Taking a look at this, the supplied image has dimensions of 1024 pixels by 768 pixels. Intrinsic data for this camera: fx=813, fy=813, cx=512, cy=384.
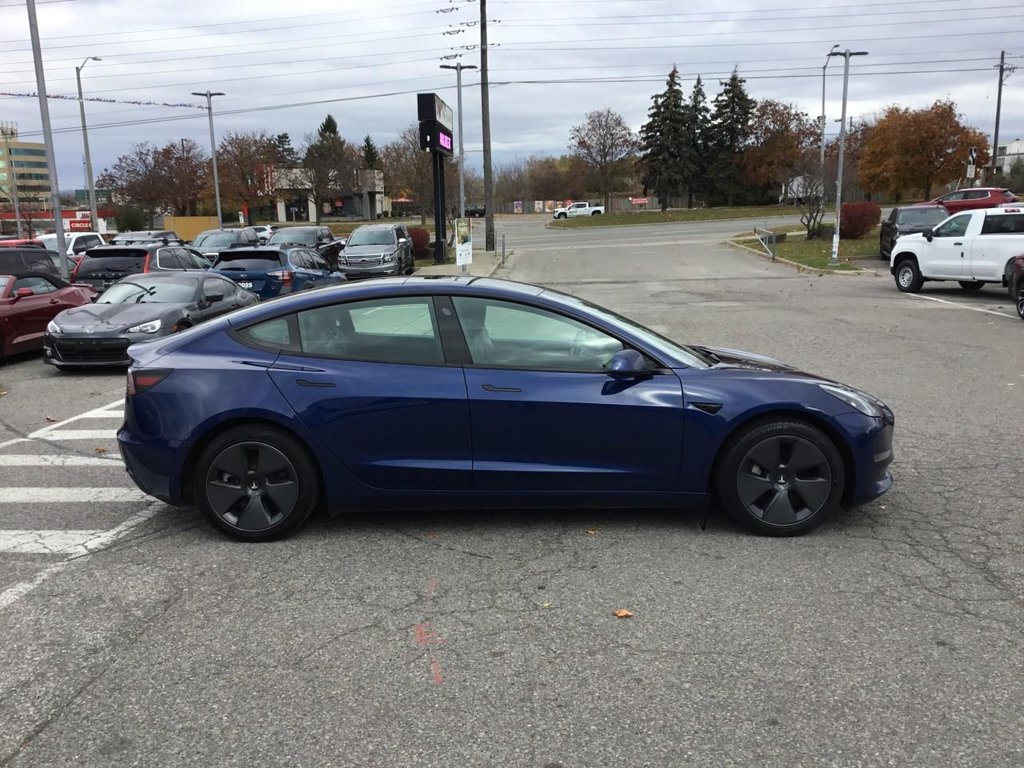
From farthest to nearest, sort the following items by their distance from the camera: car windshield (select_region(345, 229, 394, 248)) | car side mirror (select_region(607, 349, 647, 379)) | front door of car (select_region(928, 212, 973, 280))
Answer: car windshield (select_region(345, 229, 394, 248)) → front door of car (select_region(928, 212, 973, 280)) → car side mirror (select_region(607, 349, 647, 379))

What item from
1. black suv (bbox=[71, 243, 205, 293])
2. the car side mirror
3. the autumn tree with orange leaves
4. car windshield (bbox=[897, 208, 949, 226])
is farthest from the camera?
the autumn tree with orange leaves

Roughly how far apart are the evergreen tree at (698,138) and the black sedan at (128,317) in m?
70.0

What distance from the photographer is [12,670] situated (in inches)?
134

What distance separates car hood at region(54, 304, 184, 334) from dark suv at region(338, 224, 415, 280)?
516 inches

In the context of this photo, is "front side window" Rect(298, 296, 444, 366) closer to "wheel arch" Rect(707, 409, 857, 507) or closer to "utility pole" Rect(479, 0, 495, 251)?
"wheel arch" Rect(707, 409, 857, 507)

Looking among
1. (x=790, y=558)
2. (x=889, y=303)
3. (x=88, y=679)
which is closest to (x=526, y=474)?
(x=790, y=558)

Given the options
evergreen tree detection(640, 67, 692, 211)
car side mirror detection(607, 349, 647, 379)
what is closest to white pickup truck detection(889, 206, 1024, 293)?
car side mirror detection(607, 349, 647, 379)

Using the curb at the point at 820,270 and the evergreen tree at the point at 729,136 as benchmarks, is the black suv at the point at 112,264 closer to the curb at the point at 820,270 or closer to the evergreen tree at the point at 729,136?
the curb at the point at 820,270

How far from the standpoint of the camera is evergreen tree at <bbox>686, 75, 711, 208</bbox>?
7612cm

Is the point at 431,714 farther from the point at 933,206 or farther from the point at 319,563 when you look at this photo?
the point at 933,206

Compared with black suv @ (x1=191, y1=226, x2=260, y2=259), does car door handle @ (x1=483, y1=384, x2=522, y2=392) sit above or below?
below

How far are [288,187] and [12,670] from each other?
258ft

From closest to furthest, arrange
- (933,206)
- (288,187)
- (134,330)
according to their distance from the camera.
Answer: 1. (134,330)
2. (933,206)
3. (288,187)

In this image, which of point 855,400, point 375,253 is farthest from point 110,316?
point 375,253
